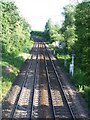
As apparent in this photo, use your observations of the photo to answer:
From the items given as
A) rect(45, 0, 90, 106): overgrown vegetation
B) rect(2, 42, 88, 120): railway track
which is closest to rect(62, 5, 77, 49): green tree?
rect(45, 0, 90, 106): overgrown vegetation

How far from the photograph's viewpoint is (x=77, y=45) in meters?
36.8

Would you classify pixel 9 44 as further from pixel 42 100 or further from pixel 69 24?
pixel 42 100

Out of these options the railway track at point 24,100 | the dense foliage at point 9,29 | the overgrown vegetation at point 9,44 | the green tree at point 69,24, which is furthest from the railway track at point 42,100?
the dense foliage at point 9,29

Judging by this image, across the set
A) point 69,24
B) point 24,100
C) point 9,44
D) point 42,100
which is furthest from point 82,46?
point 69,24

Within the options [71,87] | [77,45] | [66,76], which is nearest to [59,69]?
[66,76]

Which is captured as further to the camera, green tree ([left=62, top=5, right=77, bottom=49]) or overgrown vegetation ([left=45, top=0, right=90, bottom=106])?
green tree ([left=62, top=5, right=77, bottom=49])

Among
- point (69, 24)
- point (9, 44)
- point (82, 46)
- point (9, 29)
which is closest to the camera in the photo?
point (82, 46)

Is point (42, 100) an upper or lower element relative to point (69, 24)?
lower

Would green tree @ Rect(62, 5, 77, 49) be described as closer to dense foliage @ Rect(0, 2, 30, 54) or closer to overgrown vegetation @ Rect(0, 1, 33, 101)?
overgrown vegetation @ Rect(0, 1, 33, 101)

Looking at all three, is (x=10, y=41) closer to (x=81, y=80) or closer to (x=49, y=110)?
(x=81, y=80)

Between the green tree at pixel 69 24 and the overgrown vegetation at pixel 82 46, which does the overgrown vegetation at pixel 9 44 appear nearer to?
the overgrown vegetation at pixel 82 46

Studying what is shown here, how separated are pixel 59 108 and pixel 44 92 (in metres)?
5.47

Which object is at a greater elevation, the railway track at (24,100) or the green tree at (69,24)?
the green tree at (69,24)

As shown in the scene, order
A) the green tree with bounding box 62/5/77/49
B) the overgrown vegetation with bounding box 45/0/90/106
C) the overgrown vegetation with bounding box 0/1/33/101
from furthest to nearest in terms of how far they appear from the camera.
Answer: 1. the green tree with bounding box 62/5/77/49
2. the overgrown vegetation with bounding box 0/1/33/101
3. the overgrown vegetation with bounding box 45/0/90/106
